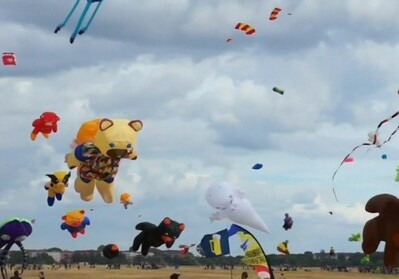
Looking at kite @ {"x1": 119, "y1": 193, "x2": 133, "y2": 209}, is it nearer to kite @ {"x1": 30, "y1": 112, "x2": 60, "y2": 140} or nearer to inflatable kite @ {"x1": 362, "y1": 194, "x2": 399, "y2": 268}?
kite @ {"x1": 30, "y1": 112, "x2": 60, "y2": 140}

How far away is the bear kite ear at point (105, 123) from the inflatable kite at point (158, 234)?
397cm

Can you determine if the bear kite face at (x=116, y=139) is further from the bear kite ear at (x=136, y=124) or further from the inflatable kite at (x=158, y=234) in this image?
the inflatable kite at (x=158, y=234)

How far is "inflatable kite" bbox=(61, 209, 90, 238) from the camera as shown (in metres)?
32.2

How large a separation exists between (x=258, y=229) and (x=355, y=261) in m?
143

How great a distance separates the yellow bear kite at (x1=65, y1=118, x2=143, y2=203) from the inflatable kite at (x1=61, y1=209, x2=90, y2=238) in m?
3.14

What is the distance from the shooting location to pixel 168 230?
90.9 feet

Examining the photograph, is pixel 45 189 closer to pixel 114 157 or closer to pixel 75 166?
pixel 75 166

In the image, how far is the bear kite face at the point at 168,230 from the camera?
27672 mm

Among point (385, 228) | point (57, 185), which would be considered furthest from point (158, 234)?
point (385, 228)

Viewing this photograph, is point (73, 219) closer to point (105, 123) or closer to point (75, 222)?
point (75, 222)

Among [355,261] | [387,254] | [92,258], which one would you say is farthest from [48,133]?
[355,261]

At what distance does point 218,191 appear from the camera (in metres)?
23.0

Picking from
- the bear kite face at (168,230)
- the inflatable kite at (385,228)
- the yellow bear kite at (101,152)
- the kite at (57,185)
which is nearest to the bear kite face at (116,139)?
the yellow bear kite at (101,152)

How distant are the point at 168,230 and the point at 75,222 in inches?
233
